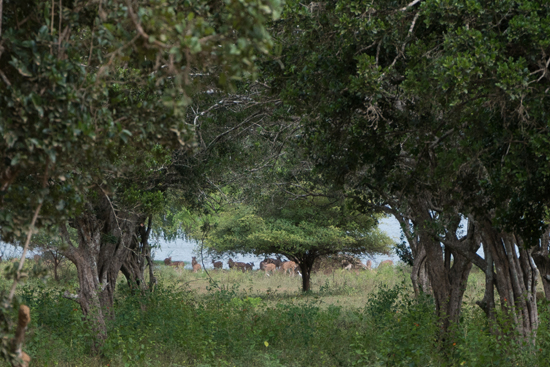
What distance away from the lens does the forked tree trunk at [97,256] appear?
35.6 ft

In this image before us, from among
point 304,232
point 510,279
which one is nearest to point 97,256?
point 510,279

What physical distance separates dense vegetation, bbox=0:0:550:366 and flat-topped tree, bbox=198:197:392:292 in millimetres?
9330

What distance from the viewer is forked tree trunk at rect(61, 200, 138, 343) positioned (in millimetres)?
10857

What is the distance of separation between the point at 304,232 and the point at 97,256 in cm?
1377

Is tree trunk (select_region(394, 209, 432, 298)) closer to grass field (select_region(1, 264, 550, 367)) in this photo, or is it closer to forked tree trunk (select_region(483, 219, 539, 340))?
grass field (select_region(1, 264, 550, 367))

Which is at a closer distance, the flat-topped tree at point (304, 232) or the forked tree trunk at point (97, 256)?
the forked tree trunk at point (97, 256)

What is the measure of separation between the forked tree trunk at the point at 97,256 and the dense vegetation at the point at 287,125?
1.9 inches

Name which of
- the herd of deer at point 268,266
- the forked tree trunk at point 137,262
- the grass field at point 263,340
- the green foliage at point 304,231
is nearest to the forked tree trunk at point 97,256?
the grass field at point 263,340

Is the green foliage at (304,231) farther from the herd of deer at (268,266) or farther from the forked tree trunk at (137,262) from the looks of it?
the herd of deer at (268,266)

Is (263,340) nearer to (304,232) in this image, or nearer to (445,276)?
(445,276)

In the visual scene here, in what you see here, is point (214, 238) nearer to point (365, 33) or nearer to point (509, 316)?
point (509, 316)

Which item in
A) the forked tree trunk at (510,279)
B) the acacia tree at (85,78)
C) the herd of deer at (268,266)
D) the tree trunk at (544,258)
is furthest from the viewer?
the herd of deer at (268,266)

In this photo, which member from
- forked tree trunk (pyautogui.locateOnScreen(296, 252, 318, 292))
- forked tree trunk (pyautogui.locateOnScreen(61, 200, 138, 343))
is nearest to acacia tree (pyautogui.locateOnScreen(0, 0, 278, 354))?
forked tree trunk (pyautogui.locateOnScreen(61, 200, 138, 343))

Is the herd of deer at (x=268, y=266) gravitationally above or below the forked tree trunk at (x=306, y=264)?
above
